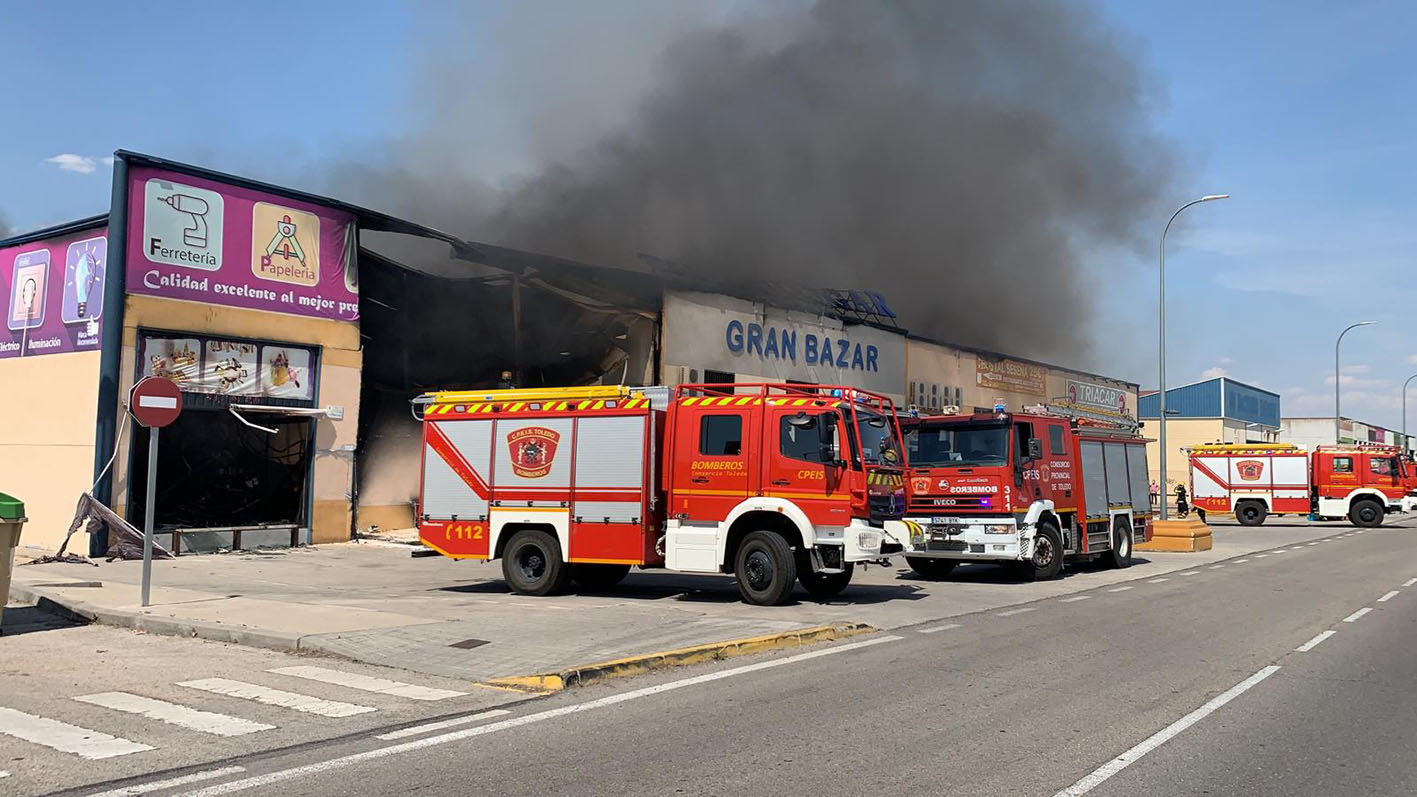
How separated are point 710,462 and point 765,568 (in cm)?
131

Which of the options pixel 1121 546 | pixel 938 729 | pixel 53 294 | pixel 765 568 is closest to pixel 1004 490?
pixel 1121 546

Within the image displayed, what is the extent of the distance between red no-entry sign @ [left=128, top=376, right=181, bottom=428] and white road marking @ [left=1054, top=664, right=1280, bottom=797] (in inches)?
344

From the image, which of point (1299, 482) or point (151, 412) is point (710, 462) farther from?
point (1299, 482)

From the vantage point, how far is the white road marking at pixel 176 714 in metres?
5.98

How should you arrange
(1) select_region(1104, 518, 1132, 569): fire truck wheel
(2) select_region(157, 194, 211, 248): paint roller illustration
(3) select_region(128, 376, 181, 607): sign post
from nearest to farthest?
(3) select_region(128, 376, 181, 607): sign post → (2) select_region(157, 194, 211, 248): paint roller illustration → (1) select_region(1104, 518, 1132, 569): fire truck wheel

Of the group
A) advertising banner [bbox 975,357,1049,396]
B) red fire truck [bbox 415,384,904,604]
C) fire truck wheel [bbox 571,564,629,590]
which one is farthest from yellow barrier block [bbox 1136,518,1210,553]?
fire truck wheel [bbox 571,564,629,590]

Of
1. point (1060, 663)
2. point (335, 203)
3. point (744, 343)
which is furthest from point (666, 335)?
point (1060, 663)

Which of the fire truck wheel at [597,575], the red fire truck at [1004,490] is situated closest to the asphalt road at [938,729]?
the fire truck wheel at [597,575]

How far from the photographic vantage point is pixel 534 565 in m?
12.9

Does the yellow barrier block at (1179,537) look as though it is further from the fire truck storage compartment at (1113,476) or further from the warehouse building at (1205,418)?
the warehouse building at (1205,418)

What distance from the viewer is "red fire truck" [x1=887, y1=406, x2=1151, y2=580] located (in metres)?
15.4

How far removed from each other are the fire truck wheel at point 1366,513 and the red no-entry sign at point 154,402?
3577cm

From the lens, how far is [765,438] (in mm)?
11797

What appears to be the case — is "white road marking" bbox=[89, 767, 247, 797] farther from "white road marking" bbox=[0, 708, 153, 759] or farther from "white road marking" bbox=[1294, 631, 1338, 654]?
"white road marking" bbox=[1294, 631, 1338, 654]
